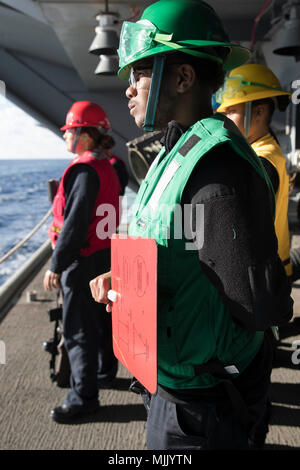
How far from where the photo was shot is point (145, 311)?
128 centimetres

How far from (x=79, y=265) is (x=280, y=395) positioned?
1.74 metres

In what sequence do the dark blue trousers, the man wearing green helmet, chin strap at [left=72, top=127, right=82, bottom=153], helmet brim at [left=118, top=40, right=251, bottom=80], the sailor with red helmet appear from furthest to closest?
chin strap at [left=72, top=127, right=82, bottom=153] → the dark blue trousers → the sailor with red helmet → helmet brim at [left=118, top=40, right=251, bottom=80] → the man wearing green helmet

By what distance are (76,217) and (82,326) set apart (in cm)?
74

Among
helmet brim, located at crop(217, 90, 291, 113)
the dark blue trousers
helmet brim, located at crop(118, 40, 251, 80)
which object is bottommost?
the dark blue trousers

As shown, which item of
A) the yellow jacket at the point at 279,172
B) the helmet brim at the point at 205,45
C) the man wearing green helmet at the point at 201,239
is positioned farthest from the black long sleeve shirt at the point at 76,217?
the man wearing green helmet at the point at 201,239

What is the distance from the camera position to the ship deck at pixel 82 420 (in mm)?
2990

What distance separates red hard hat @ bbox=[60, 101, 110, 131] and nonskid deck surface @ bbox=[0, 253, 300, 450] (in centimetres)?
197

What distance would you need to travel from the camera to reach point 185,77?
137 cm

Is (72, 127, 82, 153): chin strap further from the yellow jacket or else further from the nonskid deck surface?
the nonskid deck surface

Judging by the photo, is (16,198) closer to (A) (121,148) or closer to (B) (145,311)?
(A) (121,148)

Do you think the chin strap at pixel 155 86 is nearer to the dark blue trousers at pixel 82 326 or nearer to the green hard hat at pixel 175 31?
the green hard hat at pixel 175 31

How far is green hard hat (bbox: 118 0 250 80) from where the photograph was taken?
1.33m
